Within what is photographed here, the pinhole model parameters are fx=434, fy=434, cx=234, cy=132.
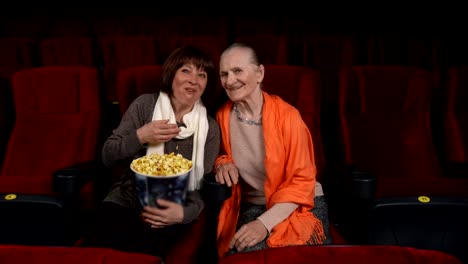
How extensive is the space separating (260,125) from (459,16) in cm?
272

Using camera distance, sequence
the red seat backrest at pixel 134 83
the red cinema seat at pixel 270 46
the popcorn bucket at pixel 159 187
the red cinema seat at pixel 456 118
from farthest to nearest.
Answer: the red cinema seat at pixel 270 46 → the red cinema seat at pixel 456 118 → the red seat backrest at pixel 134 83 → the popcorn bucket at pixel 159 187

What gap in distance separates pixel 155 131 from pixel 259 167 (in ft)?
0.75

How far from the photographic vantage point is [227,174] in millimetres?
822

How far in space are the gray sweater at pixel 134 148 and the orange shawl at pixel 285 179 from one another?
0.05 meters

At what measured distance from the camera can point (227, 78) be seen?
83 centimetres

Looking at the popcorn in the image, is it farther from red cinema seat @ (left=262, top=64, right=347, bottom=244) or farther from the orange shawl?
red cinema seat @ (left=262, top=64, right=347, bottom=244)

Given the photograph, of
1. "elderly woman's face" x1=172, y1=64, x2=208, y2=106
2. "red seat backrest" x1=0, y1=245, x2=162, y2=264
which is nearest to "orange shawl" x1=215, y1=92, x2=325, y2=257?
"elderly woman's face" x1=172, y1=64, x2=208, y2=106

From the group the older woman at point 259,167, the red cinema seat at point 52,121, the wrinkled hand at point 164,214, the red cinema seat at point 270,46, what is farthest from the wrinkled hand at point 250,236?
the red cinema seat at point 270,46

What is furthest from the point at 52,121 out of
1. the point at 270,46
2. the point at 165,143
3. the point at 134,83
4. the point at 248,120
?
the point at 270,46

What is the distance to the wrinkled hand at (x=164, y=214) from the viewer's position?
673 millimetres

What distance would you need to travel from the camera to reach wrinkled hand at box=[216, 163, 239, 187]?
81cm

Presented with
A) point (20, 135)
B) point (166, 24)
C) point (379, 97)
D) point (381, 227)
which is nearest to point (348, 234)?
point (381, 227)

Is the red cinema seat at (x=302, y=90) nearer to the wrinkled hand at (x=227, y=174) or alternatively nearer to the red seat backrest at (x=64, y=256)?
the wrinkled hand at (x=227, y=174)

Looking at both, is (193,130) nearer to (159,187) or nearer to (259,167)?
(259,167)
